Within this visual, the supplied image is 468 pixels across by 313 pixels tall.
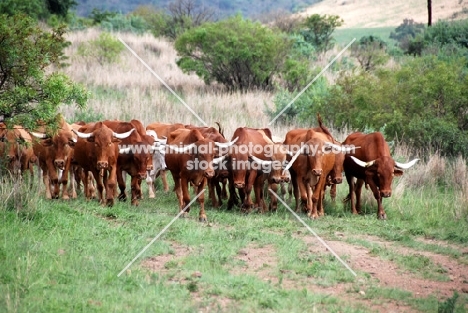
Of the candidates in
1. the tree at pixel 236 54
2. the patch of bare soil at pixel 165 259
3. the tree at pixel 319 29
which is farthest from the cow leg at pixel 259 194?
the tree at pixel 319 29

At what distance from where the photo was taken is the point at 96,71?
101 feet

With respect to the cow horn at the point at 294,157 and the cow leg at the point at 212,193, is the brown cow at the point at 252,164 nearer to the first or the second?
the cow horn at the point at 294,157

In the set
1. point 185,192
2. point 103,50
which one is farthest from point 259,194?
point 103,50

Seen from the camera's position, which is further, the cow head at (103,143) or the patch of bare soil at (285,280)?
the cow head at (103,143)

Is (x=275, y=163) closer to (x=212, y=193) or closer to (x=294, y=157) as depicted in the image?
(x=294, y=157)

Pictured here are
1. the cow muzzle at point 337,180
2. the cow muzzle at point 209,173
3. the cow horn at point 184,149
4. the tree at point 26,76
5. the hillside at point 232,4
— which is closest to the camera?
the tree at point 26,76

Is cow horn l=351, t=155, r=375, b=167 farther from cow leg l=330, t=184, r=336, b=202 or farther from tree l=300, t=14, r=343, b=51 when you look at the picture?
tree l=300, t=14, r=343, b=51

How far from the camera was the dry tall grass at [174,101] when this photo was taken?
55.6 ft

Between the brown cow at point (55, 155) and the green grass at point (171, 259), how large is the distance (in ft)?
2.04

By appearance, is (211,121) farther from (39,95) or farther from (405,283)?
(405,283)

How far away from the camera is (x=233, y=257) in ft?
34.4

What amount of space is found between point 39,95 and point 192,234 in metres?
3.35

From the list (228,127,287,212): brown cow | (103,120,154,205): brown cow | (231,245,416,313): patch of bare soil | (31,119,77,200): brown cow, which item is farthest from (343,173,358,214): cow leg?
(31,119,77,200): brown cow

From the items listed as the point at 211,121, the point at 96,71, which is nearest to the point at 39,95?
the point at 211,121
